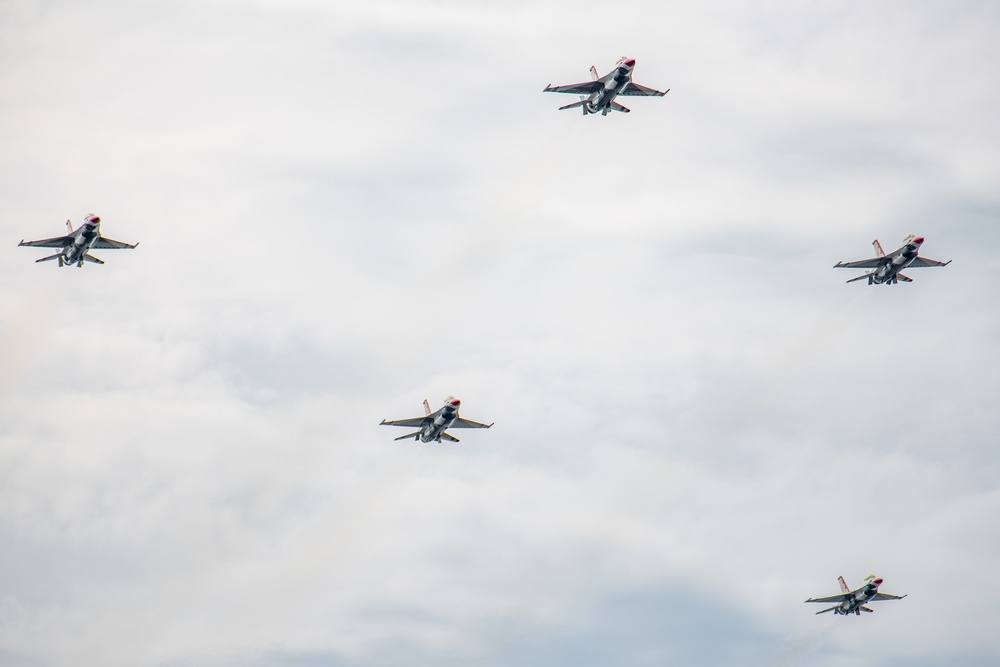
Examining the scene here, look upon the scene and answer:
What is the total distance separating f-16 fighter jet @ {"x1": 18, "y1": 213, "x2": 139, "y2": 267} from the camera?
140375mm

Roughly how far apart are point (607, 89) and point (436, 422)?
3771 cm

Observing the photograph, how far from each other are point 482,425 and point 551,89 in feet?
117

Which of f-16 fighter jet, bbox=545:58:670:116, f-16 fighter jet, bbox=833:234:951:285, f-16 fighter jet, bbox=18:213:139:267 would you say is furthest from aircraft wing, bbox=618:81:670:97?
f-16 fighter jet, bbox=18:213:139:267

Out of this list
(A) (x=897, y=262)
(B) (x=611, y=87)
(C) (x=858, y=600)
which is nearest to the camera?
(B) (x=611, y=87)

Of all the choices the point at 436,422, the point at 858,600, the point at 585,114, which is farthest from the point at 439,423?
the point at 858,600

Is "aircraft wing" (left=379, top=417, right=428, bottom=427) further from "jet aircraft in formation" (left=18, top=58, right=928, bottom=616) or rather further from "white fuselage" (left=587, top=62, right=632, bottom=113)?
"white fuselage" (left=587, top=62, right=632, bottom=113)

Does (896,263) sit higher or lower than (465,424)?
higher

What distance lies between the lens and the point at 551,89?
138m

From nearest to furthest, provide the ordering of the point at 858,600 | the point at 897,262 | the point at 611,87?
the point at 611,87, the point at 897,262, the point at 858,600

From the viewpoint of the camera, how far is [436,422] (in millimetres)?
144875

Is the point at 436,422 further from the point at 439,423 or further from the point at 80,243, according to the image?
the point at 80,243

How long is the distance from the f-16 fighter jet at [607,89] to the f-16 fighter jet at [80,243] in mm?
46936

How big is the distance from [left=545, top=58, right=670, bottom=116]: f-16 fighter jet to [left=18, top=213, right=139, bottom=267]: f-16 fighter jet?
46.9 metres

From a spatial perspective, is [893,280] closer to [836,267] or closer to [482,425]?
[836,267]
